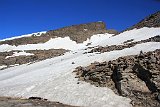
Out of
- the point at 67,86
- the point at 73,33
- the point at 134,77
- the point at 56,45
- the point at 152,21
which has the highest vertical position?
the point at 73,33

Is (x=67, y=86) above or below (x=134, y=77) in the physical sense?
below

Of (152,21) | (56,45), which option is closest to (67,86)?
(152,21)

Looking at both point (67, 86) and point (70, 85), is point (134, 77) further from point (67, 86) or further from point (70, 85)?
point (67, 86)

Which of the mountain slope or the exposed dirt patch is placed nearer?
the mountain slope

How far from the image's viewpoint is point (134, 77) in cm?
2545

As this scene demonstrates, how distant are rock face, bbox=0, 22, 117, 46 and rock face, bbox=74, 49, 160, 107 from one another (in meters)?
45.7

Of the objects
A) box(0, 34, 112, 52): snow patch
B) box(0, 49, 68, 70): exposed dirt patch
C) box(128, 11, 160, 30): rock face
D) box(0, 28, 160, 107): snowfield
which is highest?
box(128, 11, 160, 30): rock face

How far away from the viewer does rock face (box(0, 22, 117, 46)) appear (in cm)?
7406

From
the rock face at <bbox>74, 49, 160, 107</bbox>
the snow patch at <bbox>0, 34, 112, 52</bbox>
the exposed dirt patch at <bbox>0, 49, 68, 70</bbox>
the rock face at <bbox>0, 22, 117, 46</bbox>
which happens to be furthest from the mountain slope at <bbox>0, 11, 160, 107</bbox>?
the rock face at <bbox>0, 22, 117, 46</bbox>

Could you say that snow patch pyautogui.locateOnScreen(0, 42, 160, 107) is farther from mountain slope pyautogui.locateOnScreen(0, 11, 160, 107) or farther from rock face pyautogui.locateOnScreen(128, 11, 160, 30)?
rock face pyautogui.locateOnScreen(128, 11, 160, 30)

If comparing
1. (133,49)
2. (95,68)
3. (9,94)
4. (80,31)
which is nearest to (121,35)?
(133,49)

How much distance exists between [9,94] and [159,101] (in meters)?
13.6

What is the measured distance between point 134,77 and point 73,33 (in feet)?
176

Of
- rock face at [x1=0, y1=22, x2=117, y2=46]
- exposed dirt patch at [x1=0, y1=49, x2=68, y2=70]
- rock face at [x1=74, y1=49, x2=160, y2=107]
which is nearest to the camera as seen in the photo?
rock face at [x1=74, y1=49, x2=160, y2=107]
